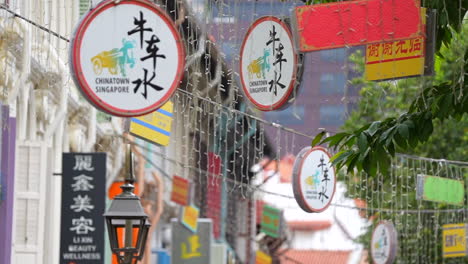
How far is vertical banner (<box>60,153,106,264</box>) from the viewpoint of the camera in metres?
21.0

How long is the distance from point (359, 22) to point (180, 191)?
22614 millimetres

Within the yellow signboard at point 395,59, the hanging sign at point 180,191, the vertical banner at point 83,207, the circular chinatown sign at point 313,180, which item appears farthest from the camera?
the hanging sign at point 180,191

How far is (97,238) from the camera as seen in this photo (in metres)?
21.1

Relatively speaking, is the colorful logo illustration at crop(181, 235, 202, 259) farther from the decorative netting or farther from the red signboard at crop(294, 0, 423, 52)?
the red signboard at crop(294, 0, 423, 52)

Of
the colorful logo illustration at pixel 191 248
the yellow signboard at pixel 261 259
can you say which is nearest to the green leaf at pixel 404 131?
the colorful logo illustration at pixel 191 248

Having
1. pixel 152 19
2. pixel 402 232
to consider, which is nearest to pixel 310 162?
pixel 152 19

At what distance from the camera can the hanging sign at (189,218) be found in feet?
109

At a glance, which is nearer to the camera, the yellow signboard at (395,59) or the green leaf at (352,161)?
the green leaf at (352,161)

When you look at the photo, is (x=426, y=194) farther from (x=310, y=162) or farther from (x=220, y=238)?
(x=220, y=238)

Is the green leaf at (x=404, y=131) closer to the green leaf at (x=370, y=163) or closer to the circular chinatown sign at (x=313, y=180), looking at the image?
the green leaf at (x=370, y=163)

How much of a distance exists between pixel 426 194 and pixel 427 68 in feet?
33.3

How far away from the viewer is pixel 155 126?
17.0 metres

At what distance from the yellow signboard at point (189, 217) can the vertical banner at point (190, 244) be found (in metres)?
0.10

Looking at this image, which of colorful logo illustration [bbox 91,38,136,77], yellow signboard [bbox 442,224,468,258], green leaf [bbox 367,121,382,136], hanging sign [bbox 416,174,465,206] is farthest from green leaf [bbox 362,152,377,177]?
yellow signboard [bbox 442,224,468,258]
